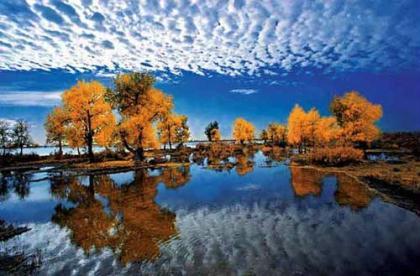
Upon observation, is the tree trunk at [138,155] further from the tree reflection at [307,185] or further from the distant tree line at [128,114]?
the tree reflection at [307,185]

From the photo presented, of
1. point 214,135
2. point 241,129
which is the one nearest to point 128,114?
point 241,129

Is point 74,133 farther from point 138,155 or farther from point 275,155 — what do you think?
point 275,155

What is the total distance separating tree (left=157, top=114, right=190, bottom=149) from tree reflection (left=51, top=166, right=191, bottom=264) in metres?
61.1

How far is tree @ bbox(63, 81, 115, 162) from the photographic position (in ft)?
157

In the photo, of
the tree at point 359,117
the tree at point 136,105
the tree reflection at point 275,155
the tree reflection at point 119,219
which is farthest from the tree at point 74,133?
the tree at point 359,117

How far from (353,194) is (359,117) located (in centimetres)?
3595

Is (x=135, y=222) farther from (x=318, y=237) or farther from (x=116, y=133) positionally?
(x=116, y=133)

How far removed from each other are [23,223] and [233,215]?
37.9 feet

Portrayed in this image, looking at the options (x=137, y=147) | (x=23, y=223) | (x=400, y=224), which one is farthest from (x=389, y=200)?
(x=137, y=147)

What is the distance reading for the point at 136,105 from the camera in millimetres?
49281

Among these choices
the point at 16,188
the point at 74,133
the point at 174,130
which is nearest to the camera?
the point at 16,188

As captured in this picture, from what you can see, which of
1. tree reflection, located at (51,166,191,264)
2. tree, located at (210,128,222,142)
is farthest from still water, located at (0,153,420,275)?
tree, located at (210,128,222,142)

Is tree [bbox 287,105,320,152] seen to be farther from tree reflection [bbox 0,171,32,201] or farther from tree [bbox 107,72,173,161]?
tree reflection [bbox 0,171,32,201]

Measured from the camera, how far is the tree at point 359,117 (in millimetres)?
50469
